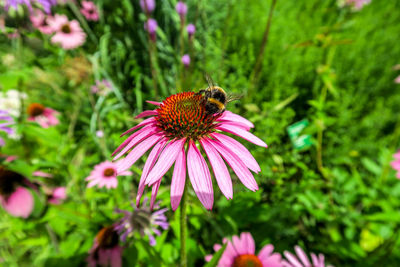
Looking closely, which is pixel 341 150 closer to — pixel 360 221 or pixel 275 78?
pixel 360 221

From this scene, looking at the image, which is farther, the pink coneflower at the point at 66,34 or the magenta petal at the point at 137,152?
the pink coneflower at the point at 66,34

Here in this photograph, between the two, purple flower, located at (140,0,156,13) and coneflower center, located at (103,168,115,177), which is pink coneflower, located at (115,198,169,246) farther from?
purple flower, located at (140,0,156,13)

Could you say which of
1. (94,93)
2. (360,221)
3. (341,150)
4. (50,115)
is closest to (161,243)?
(360,221)

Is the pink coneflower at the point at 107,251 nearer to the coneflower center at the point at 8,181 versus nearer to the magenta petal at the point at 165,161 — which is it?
the coneflower center at the point at 8,181

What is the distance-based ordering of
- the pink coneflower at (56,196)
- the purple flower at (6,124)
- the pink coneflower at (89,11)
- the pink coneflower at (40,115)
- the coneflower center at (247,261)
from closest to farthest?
the coneflower center at (247,261), the purple flower at (6,124), the pink coneflower at (56,196), the pink coneflower at (40,115), the pink coneflower at (89,11)

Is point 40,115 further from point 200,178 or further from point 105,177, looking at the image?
point 200,178

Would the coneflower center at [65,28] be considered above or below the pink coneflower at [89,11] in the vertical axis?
below

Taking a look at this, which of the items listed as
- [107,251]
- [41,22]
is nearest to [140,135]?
[107,251]

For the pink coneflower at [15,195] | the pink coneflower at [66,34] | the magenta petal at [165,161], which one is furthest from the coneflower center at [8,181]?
the pink coneflower at [66,34]
